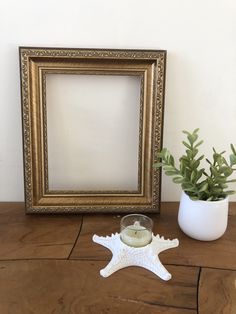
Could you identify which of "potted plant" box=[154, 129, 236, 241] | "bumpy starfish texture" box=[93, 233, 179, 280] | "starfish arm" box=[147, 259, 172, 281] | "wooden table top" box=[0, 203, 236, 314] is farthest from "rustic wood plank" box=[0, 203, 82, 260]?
"potted plant" box=[154, 129, 236, 241]

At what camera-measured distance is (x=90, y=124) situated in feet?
3.26

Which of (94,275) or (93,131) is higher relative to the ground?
(93,131)

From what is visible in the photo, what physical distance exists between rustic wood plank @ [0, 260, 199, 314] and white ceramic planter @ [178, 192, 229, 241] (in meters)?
0.12

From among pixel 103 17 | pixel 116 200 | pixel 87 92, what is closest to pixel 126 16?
pixel 103 17

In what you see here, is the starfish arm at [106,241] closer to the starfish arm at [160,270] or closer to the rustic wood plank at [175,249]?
the rustic wood plank at [175,249]

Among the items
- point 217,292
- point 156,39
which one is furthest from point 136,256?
point 156,39

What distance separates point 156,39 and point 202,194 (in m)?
0.45

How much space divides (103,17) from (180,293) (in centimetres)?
73

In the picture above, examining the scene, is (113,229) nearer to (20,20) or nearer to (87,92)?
(87,92)

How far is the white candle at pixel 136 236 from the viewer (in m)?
0.81

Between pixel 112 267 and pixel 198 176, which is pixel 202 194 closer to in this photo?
pixel 198 176

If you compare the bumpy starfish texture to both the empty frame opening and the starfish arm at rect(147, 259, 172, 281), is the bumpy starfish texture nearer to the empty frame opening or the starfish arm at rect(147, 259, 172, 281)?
the starfish arm at rect(147, 259, 172, 281)

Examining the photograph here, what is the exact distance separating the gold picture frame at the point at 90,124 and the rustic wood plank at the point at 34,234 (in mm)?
39

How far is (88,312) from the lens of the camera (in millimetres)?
644
